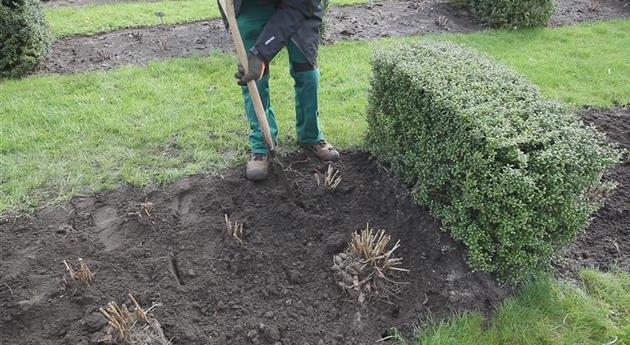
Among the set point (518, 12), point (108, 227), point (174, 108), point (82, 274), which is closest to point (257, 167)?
point (108, 227)

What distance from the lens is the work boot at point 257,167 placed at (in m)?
4.36

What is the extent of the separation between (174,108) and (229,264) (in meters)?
2.66

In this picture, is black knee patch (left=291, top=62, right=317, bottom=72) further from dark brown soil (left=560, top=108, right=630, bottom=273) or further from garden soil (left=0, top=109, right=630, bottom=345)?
dark brown soil (left=560, top=108, right=630, bottom=273)

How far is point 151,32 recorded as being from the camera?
7.89 meters

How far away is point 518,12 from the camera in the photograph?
7.61 m

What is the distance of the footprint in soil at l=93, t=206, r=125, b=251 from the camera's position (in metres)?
3.89

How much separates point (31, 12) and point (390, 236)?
5.84 meters

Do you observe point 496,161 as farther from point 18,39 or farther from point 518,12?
point 18,39

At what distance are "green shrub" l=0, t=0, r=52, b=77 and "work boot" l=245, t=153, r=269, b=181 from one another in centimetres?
396

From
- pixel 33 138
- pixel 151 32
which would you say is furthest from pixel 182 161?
pixel 151 32

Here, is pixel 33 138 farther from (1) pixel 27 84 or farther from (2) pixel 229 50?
(2) pixel 229 50

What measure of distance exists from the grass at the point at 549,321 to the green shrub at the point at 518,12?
→ 525 cm

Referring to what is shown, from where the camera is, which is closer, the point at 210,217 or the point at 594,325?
the point at 594,325

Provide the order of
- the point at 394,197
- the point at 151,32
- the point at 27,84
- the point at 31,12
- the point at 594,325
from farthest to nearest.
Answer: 1. the point at 151,32
2. the point at 31,12
3. the point at 27,84
4. the point at 394,197
5. the point at 594,325
